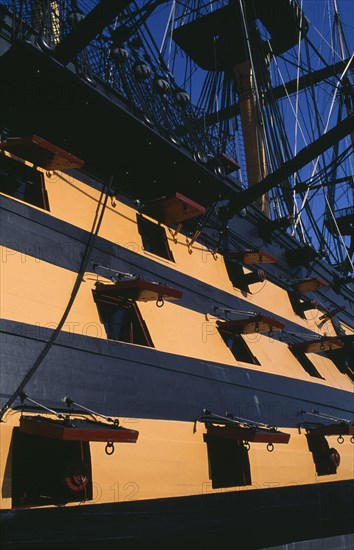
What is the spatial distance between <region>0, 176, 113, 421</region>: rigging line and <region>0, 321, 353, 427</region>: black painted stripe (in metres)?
0.08

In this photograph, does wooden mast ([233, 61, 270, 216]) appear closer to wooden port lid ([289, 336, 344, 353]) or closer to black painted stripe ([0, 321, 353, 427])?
wooden port lid ([289, 336, 344, 353])

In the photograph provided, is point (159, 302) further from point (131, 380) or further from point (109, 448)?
point (109, 448)

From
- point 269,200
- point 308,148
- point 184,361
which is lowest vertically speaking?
point 184,361

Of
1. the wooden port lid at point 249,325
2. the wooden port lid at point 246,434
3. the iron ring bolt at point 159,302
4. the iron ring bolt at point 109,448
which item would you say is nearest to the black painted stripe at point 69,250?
the wooden port lid at point 249,325

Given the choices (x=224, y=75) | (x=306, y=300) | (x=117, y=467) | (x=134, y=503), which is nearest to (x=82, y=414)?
(x=117, y=467)

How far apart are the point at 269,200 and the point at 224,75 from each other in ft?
27.4

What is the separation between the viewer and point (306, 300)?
13070 millimetres

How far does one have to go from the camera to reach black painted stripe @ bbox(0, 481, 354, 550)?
191 inches

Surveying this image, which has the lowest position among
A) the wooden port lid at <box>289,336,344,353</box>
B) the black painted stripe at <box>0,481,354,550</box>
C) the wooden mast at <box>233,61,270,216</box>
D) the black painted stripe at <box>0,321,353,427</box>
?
the black painted stripe at <box>0,481,354,550</box>

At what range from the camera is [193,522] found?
6.36 metres

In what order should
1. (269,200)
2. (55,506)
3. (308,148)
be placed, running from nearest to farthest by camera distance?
(55,506)
(308,148)
(269,200)

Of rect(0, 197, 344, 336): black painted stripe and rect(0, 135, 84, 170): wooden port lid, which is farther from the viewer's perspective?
rect(0, 135, 84, 170): wooden port lid

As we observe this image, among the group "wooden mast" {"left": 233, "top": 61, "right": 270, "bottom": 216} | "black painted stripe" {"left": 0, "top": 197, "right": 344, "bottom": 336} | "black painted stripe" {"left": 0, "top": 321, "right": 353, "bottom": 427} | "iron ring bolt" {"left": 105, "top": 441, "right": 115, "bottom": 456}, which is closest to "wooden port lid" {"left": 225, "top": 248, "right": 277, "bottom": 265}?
"black painted stripe" {"left": 0, "top": 197, "right": 344, "bottom": 336}

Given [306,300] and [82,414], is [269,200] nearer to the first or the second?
[306,300]
